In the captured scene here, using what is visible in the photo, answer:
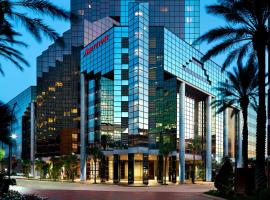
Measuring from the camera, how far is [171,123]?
284 feet

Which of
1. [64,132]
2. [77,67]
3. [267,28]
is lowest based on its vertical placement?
[64,132]

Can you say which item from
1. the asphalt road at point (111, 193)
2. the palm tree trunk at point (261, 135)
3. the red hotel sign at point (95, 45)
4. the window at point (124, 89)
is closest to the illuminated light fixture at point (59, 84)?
the red hotel sign at point (95, 45)

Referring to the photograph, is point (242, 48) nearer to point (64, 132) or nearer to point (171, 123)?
point (171, 123)

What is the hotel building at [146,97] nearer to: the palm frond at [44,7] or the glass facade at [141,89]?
the glass facade at [141,89]

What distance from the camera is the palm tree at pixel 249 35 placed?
2886 cm

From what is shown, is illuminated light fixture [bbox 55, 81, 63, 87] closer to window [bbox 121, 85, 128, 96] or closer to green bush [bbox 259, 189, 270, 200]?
window [bbox 121, 85, 128, 96]

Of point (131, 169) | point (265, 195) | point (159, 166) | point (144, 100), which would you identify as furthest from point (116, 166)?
point (265, 195)

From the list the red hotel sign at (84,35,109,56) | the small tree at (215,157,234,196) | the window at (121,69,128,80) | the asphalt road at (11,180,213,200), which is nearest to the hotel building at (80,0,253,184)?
the red hotel sign at (84,35,109,56)

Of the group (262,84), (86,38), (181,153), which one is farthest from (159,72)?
(262,84)

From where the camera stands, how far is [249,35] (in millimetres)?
31562

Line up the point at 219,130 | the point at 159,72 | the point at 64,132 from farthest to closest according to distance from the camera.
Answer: the point at 64,132 → the point at 219,130 → the point at 159,72

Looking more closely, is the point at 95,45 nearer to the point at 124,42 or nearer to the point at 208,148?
the point at 124,42

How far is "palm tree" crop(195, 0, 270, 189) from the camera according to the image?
28.9 metres

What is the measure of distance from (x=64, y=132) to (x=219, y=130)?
40989mm
